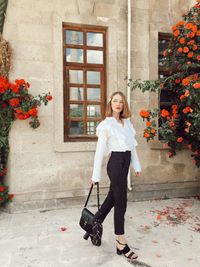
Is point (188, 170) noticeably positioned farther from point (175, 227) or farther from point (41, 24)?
point (41, 24)

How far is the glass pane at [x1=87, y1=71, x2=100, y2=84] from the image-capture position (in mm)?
4797

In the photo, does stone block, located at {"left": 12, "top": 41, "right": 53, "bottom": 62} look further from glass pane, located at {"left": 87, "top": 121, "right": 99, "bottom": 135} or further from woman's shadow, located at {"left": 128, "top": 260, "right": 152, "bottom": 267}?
woman's shadow, located at {"left": 128, "top": 260, "right": 152, "bottom": 267}

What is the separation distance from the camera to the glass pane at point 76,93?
471 centimetres

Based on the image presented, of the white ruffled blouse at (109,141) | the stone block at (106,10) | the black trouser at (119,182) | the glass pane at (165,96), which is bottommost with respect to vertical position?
the black trouser at (119,182)

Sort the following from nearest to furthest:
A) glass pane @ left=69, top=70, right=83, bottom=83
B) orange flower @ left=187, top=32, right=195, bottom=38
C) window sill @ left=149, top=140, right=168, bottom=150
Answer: orange flower @ left=187, top=32, right=195, bottom=38
glass pane @ left=69, top=70, right=83, bottom=83
window sill @ left=149, top=140, right=168, bottom=150

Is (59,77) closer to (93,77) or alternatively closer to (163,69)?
(93,77)

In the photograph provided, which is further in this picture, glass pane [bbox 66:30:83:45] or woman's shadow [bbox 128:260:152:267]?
glass pane [bbox 66:30:83:45]

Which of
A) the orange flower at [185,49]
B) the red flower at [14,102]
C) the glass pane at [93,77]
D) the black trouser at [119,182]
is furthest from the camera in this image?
the glass pane at [93,77]

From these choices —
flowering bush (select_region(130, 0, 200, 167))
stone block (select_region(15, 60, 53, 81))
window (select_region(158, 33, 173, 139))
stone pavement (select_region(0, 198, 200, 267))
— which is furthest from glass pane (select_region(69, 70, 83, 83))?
stone pavement (select_region(0, 198, 200, 267))

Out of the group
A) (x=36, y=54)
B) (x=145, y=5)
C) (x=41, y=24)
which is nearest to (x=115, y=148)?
(x=36, y=54)

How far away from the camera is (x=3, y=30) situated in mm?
4145

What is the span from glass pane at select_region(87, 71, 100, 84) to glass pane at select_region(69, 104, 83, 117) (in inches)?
19.5

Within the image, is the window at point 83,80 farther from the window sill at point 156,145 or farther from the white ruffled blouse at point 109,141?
the white ruffled blouse at point 109,141

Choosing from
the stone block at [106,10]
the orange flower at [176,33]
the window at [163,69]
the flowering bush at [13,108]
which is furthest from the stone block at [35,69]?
the window at [163,69]
